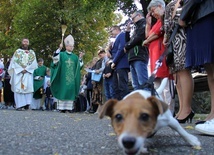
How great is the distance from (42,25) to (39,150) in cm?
2451

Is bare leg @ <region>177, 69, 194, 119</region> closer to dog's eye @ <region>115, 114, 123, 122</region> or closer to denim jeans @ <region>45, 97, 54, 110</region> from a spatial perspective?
dog's eye @ <region>115, 114, 123, 122</region>

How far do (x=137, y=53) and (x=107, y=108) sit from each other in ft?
13.6

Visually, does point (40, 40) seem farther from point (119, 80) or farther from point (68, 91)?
point (119, 80)

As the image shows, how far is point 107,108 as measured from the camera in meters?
3.07

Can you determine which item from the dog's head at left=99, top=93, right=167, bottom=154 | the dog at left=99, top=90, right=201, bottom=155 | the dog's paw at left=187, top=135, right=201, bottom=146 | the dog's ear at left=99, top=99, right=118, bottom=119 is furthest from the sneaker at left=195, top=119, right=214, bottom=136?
the dog's ear at left=99, top=99, right=118, bottom=119

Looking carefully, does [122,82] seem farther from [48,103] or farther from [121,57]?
[48,103]

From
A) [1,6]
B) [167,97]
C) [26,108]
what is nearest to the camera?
[167,97]

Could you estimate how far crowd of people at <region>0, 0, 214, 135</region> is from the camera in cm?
430

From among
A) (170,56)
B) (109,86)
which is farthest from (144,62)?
(109,86)

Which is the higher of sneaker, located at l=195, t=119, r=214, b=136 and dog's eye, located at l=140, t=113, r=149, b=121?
dog's eye, located at l=140, t=113, r=149, b=121

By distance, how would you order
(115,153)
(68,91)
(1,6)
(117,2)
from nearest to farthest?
(115,153), (68,91), (117,2), (1,6)

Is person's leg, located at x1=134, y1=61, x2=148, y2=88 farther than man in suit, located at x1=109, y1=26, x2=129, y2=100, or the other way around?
man in suit, located at x1=109, y1=26, x2=129, y2=100

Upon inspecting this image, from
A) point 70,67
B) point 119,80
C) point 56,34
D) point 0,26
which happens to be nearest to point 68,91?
point 70,67

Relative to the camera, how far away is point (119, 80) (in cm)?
833
